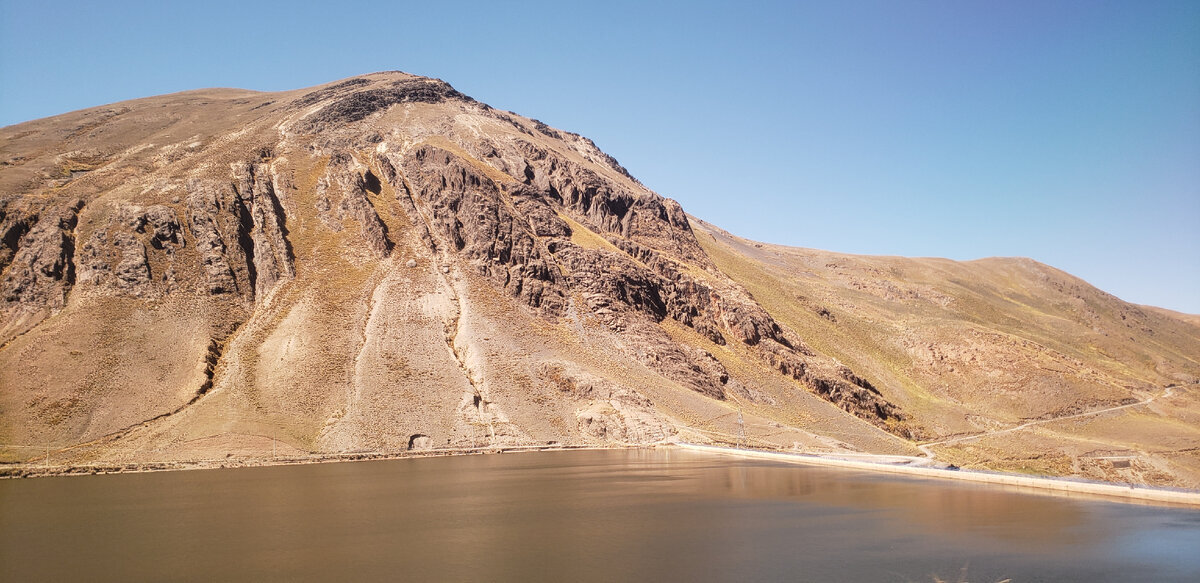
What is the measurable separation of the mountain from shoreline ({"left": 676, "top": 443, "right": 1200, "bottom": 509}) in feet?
39.6

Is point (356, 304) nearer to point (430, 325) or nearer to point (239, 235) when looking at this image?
point (430, 325)

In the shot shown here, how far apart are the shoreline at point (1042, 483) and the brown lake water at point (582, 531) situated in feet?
5.81

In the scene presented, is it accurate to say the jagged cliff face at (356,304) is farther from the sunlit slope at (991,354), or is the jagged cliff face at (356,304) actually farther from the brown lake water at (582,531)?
the brown lake water at (582,531)

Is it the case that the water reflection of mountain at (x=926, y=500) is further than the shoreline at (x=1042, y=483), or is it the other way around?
the shoreline at (x=1042, y=483)

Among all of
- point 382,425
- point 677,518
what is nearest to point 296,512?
point 677,518

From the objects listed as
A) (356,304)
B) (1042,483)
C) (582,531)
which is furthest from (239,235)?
(1042,483)

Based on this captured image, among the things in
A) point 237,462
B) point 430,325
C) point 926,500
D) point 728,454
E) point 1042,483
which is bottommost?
point 728,454

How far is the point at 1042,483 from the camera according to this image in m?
31.3

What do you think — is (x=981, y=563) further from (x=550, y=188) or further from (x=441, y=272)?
(x=550, y=188)

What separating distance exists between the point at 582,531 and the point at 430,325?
45129 mm

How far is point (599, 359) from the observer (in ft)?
223

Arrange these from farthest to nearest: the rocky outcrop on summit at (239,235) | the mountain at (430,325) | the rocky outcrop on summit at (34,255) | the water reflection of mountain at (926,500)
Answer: the rocky outcrop on summit at (239,235), the rocky outcrop on summit at (34,255), the mountain at (430,325), the water reflection of mountain at (926,500)

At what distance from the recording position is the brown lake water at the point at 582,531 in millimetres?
19141

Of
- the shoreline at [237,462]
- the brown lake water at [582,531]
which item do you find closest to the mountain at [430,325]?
the shoreline at [237,462]
